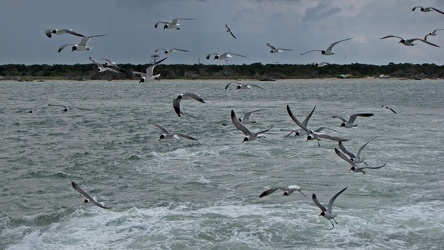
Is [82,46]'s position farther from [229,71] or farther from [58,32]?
[229,71]

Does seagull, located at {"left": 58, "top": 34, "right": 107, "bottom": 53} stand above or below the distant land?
above

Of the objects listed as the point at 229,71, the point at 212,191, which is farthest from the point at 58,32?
the point at 229,71

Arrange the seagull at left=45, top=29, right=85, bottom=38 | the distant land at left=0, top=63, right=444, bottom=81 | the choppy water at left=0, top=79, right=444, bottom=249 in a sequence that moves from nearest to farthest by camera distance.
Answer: the choppy water at left=0, top=79, right=444, bottom=249, the seagull at left=45, top=29, right=85, bottom=38, the distant land at left=0, top=63, right=444, bottom=81

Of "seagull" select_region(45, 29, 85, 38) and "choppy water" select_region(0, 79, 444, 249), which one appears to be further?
"seagull" select_region(45, 29, 85, 38)

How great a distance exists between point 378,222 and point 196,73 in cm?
11201

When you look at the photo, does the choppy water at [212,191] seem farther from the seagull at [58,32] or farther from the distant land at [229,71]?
the distant land at [229,71]

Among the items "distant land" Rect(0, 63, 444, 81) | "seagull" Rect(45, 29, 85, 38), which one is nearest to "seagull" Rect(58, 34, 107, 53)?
"seagull" Rect(45, 29, 85, 38)

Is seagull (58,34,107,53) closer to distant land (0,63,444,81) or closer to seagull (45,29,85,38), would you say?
seagull (45,29,85,38)

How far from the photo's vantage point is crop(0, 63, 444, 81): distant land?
119625 millimetres

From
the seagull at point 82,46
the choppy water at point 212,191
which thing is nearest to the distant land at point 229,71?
the choppy water at point 212,191

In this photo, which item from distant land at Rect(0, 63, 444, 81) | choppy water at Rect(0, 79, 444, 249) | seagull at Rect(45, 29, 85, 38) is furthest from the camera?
distant land at Rect(0, 63, 444, 81)

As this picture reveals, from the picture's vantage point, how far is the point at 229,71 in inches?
4828

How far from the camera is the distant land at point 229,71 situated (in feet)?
392

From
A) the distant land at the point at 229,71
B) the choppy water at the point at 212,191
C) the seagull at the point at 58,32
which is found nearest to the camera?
the choppy water at the point at 212,191
